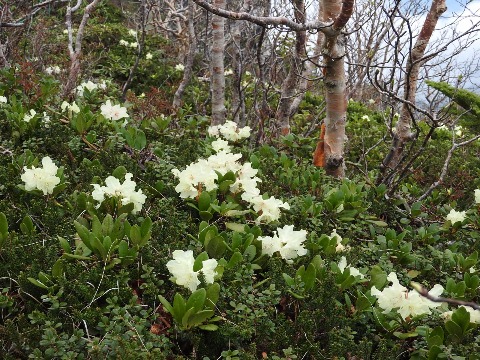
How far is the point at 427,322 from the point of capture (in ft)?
7.39

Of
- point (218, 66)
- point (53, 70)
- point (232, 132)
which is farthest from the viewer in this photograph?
point (53, 70)

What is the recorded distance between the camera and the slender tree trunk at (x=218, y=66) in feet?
16.9

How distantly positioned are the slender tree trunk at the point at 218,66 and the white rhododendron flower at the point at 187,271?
3349 millimetres

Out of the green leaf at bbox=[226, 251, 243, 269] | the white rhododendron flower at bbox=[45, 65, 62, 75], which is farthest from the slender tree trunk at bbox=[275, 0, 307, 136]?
the white rhododendron flower at bbox=[45, 65, 62, 75]

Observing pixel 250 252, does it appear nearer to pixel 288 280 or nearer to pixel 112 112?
pixel 288 280

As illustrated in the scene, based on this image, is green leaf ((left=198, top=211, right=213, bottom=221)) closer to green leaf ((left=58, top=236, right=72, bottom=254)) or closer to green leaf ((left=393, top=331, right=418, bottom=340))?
green leaf ((left=58, top=236, right=72, bottom=254))

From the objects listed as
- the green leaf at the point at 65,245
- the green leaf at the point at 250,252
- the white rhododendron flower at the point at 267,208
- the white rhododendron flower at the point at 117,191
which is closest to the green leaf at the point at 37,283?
the green leaf at the point at 65,245

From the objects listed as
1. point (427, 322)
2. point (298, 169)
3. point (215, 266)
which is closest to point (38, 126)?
point (298, 169)

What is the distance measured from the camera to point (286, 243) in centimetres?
248

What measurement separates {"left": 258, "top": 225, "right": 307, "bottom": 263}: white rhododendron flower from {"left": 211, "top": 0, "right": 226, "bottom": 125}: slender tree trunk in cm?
301

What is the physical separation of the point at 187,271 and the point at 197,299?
0.17 meters

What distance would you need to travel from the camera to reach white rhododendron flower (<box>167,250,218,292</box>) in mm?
2064

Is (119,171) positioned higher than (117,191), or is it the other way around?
(119,171)

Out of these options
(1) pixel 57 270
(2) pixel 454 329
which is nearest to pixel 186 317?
(1) pixel 57 270
